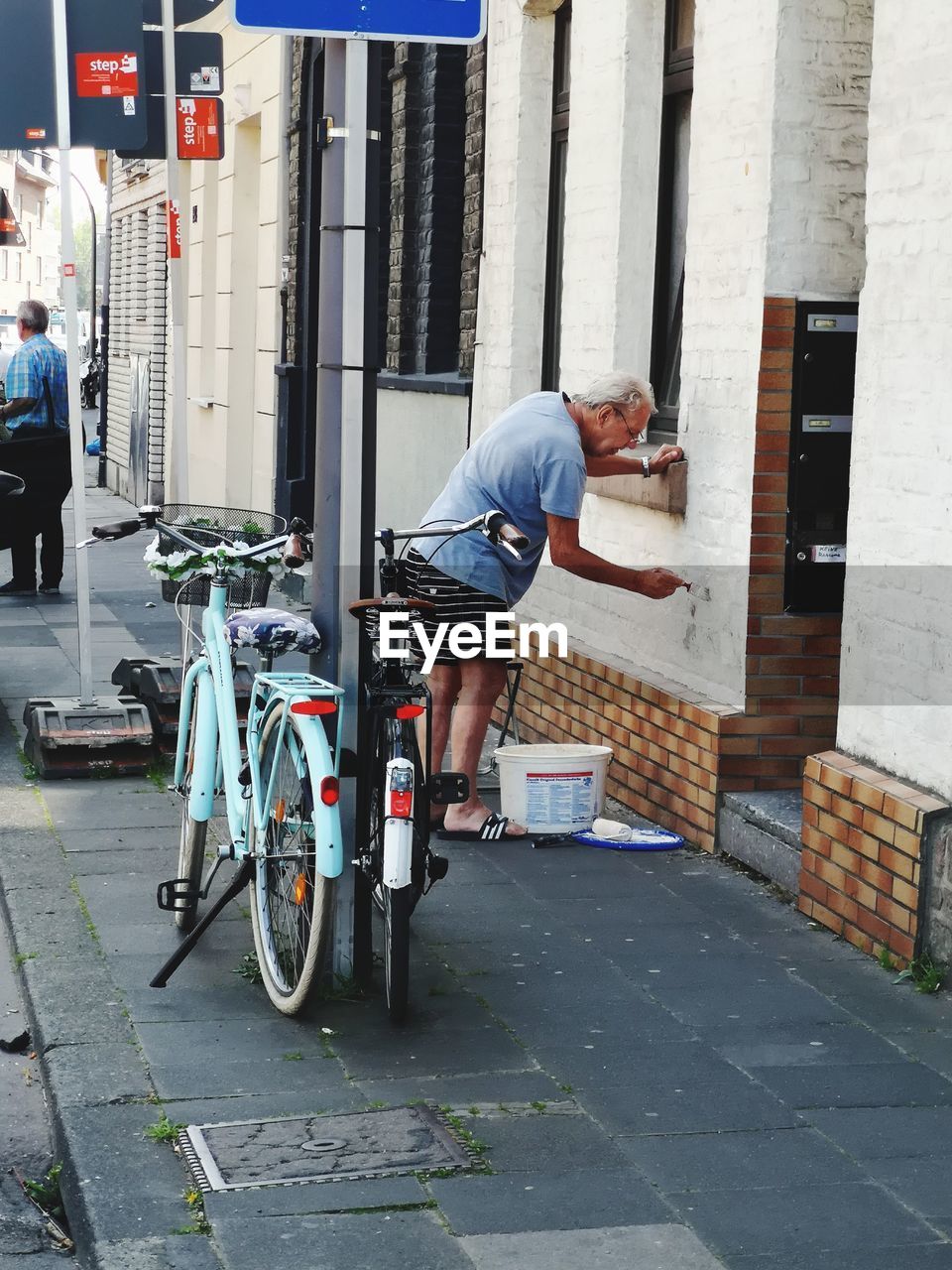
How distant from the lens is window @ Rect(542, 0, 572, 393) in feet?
30.7

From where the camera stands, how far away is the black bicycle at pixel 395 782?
4.95m

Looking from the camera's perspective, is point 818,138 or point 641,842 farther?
point 641,842

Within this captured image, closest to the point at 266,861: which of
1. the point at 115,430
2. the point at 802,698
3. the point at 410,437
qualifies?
the point at 802,698

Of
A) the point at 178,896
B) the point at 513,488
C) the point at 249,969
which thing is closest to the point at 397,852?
the point at 249,969

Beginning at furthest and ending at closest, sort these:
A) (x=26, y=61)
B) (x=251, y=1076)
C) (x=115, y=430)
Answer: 1. (x=115, y=430)
2. (x=26, y=61)
3. (x=251, y=1076)

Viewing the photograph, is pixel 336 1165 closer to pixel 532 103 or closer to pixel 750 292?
pixel 750 292

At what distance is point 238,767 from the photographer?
17.6ft

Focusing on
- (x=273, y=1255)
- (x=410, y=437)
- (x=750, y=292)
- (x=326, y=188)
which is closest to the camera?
(x=273, y=1255)

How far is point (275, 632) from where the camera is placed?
523 cm

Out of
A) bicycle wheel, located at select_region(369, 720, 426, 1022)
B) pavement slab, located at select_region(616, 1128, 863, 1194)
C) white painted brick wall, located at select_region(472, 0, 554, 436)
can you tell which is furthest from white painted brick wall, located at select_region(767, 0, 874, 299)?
pavement slab, located at select_region(616, 1128, 863, 1194)

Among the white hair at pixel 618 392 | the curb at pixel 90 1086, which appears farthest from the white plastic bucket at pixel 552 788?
the curb at pixel 90 1086

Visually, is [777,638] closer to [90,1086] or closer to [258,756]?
[258,756]

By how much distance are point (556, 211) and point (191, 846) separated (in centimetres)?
465

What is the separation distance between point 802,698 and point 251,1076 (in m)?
2.87
